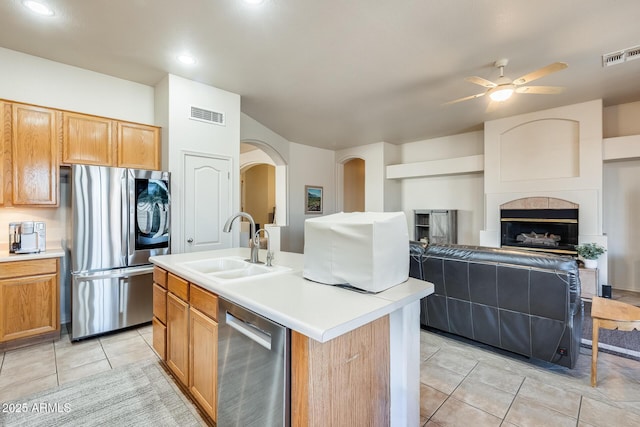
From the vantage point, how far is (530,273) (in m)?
2.35

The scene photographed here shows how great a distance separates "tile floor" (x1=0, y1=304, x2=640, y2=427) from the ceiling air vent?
2.78m

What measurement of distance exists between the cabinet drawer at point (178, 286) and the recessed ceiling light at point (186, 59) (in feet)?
8.37

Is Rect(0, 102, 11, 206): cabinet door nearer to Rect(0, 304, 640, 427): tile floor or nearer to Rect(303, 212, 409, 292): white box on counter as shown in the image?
Rect(0, 304, 640, 427): tile floor

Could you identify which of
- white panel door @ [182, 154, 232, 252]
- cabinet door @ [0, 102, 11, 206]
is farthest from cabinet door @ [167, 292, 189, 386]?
cabinet door @ [0, 102, 11, 206]

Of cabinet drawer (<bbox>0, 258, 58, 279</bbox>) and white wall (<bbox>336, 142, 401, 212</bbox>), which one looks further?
white wall (<bbox>336, 142, 401, 212</bbox>)

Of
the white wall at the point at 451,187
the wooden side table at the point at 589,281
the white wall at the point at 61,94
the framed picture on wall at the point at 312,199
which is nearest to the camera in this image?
the white wall at the point at 61,94

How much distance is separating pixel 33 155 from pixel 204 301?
279 centimetres

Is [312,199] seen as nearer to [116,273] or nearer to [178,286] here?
[116,273]

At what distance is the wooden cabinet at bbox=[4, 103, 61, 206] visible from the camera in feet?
9.52

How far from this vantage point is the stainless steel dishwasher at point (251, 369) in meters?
1.21

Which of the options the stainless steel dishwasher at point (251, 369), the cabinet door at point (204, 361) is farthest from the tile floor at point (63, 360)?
the stainless steel dishwasher at point (251, 369)

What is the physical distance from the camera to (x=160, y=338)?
243 centimetres

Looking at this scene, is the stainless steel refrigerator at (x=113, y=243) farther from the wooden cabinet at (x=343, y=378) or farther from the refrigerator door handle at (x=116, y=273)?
the wooden cabinet at (x=343, y=378)

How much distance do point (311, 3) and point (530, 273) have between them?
115 inches
